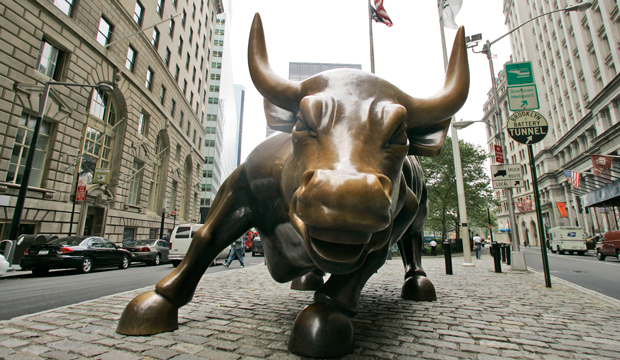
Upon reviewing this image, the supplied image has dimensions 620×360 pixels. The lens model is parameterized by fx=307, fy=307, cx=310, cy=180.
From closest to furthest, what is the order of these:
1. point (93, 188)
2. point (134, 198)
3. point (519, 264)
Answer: point (519, 264), point (93, 188), point (134, 198)

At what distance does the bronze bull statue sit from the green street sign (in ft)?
22.8

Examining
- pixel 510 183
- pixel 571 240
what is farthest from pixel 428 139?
pixel 571 240

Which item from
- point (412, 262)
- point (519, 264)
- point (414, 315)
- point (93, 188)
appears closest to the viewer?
point (414, 315)

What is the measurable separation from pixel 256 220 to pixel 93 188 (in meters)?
18.7

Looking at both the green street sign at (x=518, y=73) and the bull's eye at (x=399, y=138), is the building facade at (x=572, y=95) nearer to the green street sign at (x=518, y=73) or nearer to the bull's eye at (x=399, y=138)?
the green street sign at (x=518, y=73)

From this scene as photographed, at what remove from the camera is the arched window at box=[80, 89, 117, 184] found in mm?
17016

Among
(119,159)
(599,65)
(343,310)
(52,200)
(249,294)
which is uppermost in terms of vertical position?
(599,65)

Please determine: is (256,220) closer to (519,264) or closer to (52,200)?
(519,264)

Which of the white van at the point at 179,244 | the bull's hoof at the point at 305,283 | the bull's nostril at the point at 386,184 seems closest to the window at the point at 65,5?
the white van at the point at 179,244

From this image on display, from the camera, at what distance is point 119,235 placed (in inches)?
769

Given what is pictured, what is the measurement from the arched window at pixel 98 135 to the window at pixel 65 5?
13.3 feet

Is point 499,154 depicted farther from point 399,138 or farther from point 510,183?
point 399,138

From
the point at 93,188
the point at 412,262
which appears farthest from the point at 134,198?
the point at 412,262

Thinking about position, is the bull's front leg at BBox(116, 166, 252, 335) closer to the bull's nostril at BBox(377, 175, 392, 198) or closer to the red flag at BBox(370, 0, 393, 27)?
the bull's nostril at BBox(377, 175, 392, 198)
